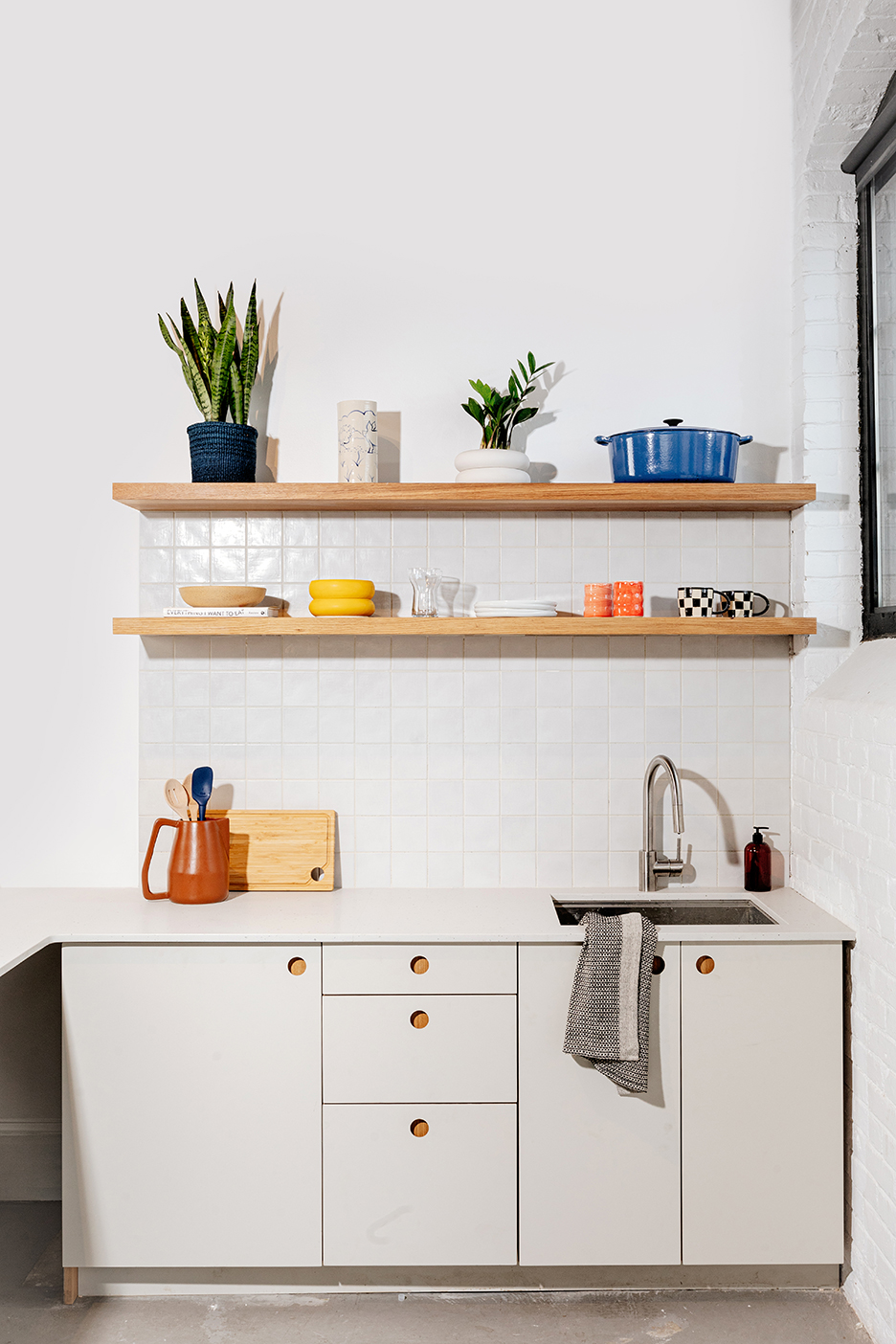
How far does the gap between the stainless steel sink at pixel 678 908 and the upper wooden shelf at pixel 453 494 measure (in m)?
1.05

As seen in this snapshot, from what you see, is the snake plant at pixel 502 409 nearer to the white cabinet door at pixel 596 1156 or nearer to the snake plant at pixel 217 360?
the snake plant at pixel 217 360

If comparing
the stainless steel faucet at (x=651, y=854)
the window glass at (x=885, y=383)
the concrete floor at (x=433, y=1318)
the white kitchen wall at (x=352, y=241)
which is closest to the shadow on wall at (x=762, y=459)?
the white kitchen wall at (x=352, y=241)

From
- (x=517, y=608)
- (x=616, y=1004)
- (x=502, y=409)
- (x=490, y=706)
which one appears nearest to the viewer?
(x=616, y=1004)

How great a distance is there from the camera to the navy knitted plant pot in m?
2.54

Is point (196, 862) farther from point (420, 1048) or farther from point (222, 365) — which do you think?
point (222, 365)

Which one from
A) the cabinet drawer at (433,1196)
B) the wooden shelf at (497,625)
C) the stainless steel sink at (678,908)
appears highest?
the wooden shelf at (497,625)

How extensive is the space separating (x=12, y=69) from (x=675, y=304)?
204 cm

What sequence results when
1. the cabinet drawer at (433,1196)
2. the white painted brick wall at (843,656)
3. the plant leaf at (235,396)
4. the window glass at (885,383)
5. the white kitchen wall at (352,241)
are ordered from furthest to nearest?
the white kitchen wall at (352,241) < the plant leaf at (235,396) < the window glass at (885,383) < the cabinet drawer at (433,1196) < the white painted brick wall at (843,656)

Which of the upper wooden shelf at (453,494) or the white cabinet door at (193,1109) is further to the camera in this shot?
the upper wooden shelf at (453,494)

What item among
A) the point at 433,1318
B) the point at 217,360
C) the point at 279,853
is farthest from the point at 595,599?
the point at 433,1318

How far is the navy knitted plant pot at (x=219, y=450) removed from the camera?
2.54 meters

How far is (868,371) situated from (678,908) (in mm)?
1498

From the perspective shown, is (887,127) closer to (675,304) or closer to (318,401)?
(675,304)

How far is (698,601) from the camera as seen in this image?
254 cm
